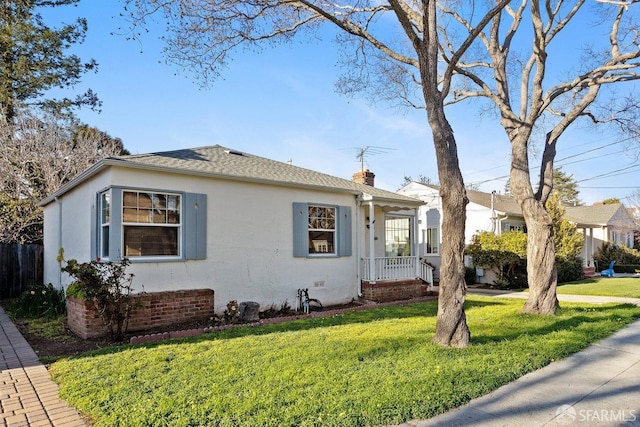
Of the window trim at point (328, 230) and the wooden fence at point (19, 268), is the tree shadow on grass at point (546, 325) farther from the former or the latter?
the wooden fence at point (19, 268)

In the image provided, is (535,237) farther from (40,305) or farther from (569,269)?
(40,305)

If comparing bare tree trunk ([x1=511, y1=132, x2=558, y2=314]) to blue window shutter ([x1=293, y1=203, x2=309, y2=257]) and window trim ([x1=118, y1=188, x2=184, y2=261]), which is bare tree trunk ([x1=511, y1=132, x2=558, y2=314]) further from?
window trim ([x1=118, y1=188, x2=184, y2=261])

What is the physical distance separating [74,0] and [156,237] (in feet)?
50.7

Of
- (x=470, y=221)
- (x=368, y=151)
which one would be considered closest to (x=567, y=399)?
(x=368, y=151)

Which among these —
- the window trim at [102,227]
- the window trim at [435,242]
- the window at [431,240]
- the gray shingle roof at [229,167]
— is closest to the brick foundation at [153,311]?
the window trim at [102,227]

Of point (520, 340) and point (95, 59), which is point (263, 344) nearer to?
point (520, 340)

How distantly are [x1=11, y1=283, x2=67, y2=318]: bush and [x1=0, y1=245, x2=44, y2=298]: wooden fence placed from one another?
4.38 meters

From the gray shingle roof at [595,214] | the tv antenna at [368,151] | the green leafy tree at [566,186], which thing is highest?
the green leafy tree at [566,186]

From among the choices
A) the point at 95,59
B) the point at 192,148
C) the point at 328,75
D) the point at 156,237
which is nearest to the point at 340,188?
the point at 328,75

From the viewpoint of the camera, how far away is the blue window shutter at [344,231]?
1077 centimetres

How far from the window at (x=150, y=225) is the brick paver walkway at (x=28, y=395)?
2.17 m

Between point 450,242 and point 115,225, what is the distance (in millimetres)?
5982

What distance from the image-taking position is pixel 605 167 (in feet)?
86.3

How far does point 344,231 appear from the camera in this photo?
10859 millimetres
